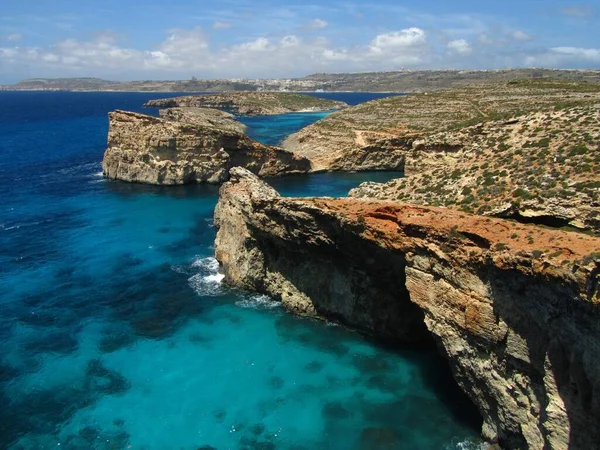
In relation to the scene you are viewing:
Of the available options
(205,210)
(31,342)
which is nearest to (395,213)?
(31,342)

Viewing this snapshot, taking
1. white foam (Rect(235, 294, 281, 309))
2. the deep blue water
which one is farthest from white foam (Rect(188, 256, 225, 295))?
white foam (Rect(235, 294, 281, 309))

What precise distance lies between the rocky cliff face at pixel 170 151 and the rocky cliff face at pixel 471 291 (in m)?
35.3

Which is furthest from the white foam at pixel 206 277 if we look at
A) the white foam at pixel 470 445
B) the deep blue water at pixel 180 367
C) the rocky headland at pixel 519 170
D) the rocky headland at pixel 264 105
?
the rocky headland at pixel 264 105

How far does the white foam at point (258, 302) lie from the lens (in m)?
32.0

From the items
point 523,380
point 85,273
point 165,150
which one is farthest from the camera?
point 165,150

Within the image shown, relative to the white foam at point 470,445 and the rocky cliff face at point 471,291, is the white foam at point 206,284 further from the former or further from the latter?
the white foam at point 470,445

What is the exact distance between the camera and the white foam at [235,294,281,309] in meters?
32.0

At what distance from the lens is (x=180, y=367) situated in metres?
25.9

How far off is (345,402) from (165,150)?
1998 inches

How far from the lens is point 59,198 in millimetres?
59906

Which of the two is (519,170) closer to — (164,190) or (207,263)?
(207,263)

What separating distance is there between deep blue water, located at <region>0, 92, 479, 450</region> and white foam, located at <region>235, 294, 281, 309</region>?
144 millimetres

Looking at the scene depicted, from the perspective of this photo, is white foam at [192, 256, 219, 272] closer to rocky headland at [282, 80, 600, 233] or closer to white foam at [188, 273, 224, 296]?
white foam at [188, 273, 224, 296]

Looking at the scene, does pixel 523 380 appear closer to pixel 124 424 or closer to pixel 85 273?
pixel 124 424
